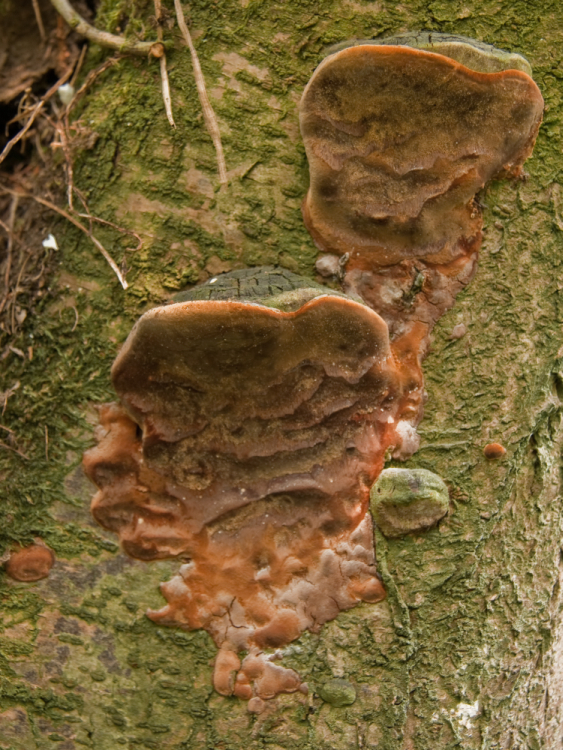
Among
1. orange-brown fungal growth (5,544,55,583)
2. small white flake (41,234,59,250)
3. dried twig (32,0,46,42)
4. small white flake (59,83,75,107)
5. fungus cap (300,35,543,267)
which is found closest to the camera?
fungus cap (300,35,543,267)

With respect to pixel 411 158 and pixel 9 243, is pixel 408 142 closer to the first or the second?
pixel 411 158

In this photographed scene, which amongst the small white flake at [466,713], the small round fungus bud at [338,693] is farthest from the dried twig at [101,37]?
the small white flake at [466,713]

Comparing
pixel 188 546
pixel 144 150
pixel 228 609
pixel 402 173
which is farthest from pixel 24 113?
pixel 228 609

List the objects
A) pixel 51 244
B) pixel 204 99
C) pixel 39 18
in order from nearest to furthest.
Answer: pixel 204 99, pixel 51 244, pixel 39 18

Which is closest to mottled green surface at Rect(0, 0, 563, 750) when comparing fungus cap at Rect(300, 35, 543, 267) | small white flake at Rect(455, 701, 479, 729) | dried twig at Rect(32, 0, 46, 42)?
small white flake at Rect(455, 701, 479, 729)

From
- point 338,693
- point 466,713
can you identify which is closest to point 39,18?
point 338,693

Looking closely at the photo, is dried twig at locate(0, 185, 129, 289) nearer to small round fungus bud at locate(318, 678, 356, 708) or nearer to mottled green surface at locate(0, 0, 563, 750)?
mottled green surface at locate(0, 0, 563, 750)

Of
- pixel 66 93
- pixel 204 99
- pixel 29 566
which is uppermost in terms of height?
pixel 204 99

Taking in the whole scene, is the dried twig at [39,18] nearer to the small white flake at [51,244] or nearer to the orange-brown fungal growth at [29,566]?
the small white flake at [51,244]
